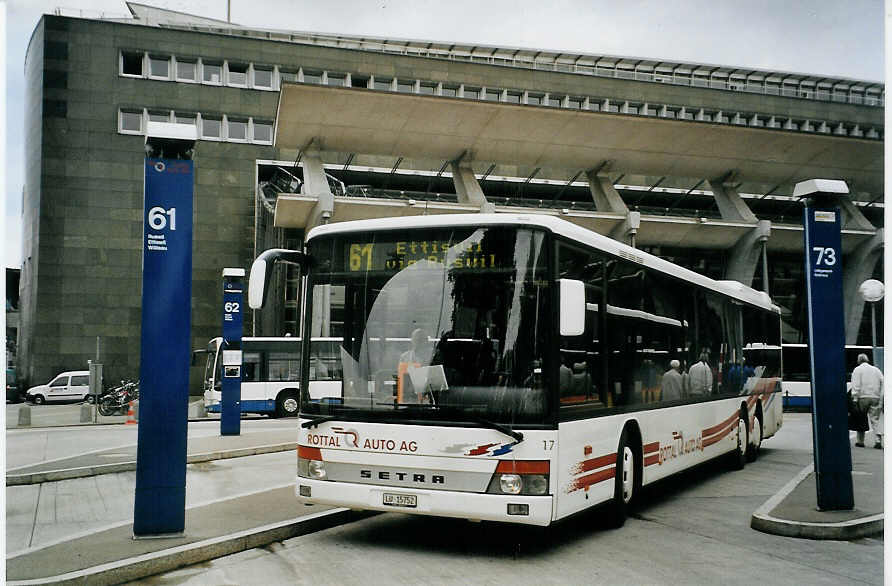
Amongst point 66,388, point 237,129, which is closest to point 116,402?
point 66,388

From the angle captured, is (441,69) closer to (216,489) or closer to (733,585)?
(216,489)

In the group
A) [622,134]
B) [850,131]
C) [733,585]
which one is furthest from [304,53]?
[733,585]

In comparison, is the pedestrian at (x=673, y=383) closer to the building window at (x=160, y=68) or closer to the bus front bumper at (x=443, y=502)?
the bus front bumper at (x=443, y=502)

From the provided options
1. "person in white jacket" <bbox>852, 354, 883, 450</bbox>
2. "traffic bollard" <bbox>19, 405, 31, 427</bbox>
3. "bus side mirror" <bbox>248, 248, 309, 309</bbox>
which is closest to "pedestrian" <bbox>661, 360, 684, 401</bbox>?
"bus side mirror" <bbox>248, 248, 309, 309</bbox>

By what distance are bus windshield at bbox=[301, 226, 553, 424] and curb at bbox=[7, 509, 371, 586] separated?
4.07 feet

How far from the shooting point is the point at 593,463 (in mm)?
7930

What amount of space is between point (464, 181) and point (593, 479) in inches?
1181

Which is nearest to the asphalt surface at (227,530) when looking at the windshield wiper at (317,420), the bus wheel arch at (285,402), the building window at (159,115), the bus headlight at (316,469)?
the bus headlight at (316,469)

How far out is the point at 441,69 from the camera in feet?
94.3

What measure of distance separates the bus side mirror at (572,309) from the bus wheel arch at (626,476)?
215cm

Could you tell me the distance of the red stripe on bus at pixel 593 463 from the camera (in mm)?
7578

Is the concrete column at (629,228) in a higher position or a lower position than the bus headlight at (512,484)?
higher

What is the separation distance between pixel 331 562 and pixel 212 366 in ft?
83.6

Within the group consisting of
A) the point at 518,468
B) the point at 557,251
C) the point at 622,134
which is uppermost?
the point at 622,134
